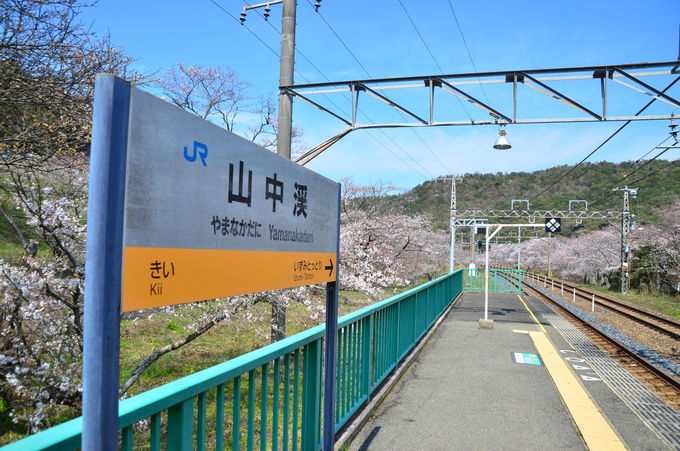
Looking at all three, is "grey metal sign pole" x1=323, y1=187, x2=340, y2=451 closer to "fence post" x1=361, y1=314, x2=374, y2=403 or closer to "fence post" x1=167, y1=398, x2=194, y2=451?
"fence post" x1=167, y1=398, x2=194, y2=451

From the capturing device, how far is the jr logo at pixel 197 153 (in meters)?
1.63

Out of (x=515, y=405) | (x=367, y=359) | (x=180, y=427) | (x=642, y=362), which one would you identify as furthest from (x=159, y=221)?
(x=642, y=362)

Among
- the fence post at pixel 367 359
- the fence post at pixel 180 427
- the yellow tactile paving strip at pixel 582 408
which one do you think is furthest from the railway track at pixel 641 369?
the fence post at pixel 180 427

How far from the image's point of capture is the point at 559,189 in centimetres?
12488

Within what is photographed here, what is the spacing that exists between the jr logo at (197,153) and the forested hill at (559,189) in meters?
81.5

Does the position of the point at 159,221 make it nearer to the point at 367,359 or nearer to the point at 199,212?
the point at 199,212

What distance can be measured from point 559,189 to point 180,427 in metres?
136

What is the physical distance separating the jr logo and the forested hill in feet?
267

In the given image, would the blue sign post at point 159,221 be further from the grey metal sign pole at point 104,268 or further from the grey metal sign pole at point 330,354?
the grey metal sign pole at point 330,354

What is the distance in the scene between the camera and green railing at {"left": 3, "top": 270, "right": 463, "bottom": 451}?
173 cm

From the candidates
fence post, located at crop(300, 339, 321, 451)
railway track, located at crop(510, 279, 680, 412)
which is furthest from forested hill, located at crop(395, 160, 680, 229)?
fence post, located at crop(300, 339, 321, 451)

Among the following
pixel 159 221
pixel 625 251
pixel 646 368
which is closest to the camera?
pixel 159 221

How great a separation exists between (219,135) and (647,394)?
7514 mm

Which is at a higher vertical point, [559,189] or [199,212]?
[559,189]
